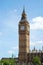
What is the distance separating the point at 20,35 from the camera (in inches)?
4478

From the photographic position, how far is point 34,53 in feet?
385

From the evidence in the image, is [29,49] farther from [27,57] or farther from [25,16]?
[25,16]

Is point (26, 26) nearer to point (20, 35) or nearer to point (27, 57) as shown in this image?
point (20, 35)

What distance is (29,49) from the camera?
4592 inches

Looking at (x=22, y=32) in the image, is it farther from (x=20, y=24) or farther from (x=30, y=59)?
(x=30, y=59)

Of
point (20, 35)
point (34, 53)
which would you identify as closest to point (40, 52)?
point (34, 53)

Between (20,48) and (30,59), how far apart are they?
5.93 metres

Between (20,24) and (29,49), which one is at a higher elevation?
(20,24)

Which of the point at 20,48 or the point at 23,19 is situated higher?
the point at 23,19

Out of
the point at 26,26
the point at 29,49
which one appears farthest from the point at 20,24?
the point at 29,49

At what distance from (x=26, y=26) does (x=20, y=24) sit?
7.43ft

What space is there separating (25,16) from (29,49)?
12.5 metres

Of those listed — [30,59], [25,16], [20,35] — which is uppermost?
[25,16]

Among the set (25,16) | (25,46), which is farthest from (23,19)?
(25,46)
